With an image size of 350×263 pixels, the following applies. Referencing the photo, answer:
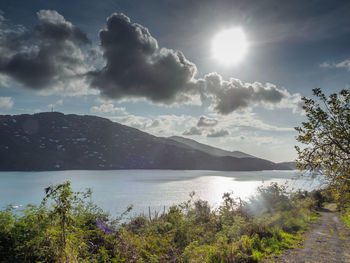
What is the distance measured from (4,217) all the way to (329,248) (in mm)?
14489

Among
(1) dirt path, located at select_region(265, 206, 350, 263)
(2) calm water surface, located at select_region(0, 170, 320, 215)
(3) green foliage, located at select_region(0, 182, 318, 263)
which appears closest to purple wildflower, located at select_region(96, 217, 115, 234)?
(3) green foliage, located at select_region(0, 182, 318, 263)

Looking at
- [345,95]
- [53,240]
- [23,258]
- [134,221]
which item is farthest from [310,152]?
[134,221]

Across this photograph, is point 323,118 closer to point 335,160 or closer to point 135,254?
point 335,160

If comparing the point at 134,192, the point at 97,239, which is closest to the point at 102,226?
the point at 97,239

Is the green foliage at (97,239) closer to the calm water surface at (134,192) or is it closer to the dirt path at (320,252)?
the dirt path at (320,252)

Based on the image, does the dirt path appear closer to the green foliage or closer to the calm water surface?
the green foliage

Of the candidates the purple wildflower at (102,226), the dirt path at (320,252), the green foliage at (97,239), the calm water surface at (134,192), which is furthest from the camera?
Answer: the calm water surface at (134,192)

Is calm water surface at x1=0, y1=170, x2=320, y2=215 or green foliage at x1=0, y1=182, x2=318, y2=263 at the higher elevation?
green foliage at x1=0, y1=182, x2=318, y2=263

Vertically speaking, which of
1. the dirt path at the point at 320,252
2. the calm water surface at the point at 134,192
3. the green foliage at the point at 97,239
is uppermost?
the green foliage at the point at 97,239

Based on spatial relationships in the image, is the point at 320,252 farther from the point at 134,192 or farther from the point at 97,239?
the point at 134,192

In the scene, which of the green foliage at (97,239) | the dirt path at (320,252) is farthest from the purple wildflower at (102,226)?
the dirt path at (320,252)

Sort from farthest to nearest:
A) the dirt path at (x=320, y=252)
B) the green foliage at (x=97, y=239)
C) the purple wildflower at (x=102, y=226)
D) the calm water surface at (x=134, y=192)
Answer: the calm water surface at (x=134, y=192)
the dirt path at (x=320, y=252)
the purple wildflower at (x=102, y=226)
the green foliage at (x=97, y=239)

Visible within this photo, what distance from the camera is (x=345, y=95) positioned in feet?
20.4

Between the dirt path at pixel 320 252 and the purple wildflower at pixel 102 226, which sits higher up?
the purple wildflower at pixel 102 226
